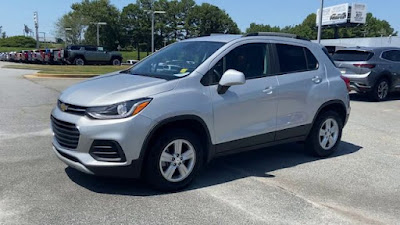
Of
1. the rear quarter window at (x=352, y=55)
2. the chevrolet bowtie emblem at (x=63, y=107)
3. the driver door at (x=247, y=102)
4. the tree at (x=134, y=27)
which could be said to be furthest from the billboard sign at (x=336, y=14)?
the chevrolet bowtie emblem at (x=63, y=107)

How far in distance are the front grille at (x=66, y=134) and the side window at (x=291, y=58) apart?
2.85 m

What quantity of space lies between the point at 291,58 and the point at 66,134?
10.6 ft

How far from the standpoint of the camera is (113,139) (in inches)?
162

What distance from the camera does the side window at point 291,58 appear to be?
5.63 meters

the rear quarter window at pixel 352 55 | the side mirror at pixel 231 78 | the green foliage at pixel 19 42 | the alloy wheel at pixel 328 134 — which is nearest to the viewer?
the side mirror at pixel 231 78

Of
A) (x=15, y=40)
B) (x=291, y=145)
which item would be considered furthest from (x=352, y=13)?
(x=291, y=145)

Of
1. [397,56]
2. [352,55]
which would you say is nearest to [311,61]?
[352,55]

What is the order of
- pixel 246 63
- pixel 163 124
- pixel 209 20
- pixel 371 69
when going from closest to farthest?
pixel 163 124
pixel 246 63
pixel 371 69
pixel 209 20

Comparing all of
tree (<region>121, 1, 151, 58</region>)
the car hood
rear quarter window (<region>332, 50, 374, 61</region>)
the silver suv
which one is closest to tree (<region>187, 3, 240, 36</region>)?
tree (<region>121, 1, 151, 58</region>)

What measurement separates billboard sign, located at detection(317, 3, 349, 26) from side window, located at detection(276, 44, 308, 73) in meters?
72.2

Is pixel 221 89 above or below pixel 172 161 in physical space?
above

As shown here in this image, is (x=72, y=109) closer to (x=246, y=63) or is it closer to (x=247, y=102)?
(x=247, y=102)

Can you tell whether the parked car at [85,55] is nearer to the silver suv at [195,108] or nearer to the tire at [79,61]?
the tire at [79,61]

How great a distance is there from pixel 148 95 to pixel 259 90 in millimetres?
1572
